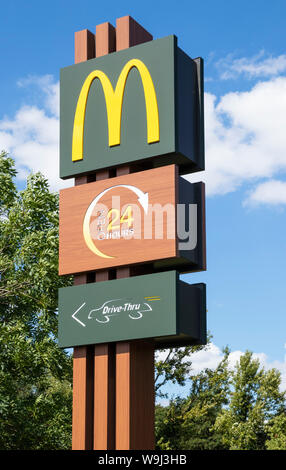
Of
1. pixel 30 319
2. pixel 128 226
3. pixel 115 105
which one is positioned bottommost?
pixel 30 319

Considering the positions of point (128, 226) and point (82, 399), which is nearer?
point (82, 399)

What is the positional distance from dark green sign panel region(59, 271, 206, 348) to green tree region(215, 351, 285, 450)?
19.4 m

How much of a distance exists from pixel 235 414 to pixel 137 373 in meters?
21.1

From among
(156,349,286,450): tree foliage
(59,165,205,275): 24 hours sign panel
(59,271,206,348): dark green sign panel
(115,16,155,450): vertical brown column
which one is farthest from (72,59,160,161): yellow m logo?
(156,349,286,450): tree foliage

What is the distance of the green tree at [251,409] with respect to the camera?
3325 centimetres

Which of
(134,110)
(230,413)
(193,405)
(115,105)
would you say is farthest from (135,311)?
(230,413)

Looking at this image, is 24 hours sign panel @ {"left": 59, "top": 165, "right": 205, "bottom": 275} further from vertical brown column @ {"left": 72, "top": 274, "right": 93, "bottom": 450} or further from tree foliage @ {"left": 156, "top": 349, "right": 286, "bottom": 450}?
tree foliage @ {"left": 156, "top": 349, "right": 286, "bottom": 450}

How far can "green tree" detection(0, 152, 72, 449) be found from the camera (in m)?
20.7

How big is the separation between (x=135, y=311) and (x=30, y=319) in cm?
893

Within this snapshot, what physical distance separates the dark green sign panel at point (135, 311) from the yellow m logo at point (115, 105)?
10.4ft

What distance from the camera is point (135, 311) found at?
14.1 m

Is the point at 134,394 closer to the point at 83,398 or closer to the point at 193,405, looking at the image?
the point at 83,398

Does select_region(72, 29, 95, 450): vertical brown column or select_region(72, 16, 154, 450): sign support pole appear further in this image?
select_region(72, 29, 95, 450): vertical brown column
